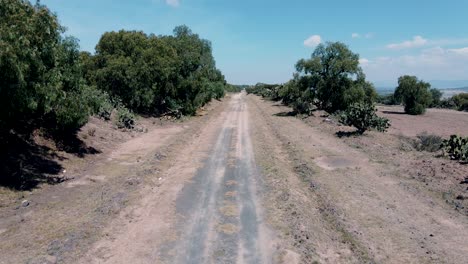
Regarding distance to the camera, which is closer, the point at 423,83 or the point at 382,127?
the point at 382,127

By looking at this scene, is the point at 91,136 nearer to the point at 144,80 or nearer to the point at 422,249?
the point at 144,80

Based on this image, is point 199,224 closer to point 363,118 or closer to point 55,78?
point 55,78

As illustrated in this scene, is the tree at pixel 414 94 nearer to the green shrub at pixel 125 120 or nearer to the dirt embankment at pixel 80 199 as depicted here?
the green shrub at pixel 125 120

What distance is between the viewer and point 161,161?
1773 cm

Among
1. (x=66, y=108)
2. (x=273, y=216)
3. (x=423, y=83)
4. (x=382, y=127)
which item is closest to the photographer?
(x=273, y=216)

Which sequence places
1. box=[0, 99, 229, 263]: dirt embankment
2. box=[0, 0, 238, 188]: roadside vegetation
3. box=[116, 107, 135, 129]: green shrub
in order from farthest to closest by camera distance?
box=[116, 107, 135, 129]: green shrub < box=[0, 0, 238, 188]: roadside vegetation < box=[0, 99, 229, 263]: dirt embankment

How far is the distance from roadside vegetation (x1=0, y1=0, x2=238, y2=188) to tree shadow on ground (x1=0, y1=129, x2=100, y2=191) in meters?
0.05

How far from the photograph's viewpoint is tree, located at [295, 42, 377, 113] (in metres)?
38.4

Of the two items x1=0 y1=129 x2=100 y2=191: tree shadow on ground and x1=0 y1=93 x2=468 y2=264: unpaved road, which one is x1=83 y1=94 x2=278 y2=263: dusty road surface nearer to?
x1=0 y1=93 x2=468 y2=264: unpaved road

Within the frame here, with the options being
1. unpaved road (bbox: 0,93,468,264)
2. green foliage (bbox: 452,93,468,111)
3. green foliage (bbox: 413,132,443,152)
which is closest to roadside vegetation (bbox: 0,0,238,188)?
unpaved road (bbox: 0,93,468,264)

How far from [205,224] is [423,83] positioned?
58919mm

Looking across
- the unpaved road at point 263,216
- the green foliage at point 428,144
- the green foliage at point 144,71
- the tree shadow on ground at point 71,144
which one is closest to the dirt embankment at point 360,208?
the unpaved road at point 263,216

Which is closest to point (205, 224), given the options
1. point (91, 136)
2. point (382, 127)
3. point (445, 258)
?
point (445, 258)

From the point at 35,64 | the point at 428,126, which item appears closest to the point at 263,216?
the point at 35,64
